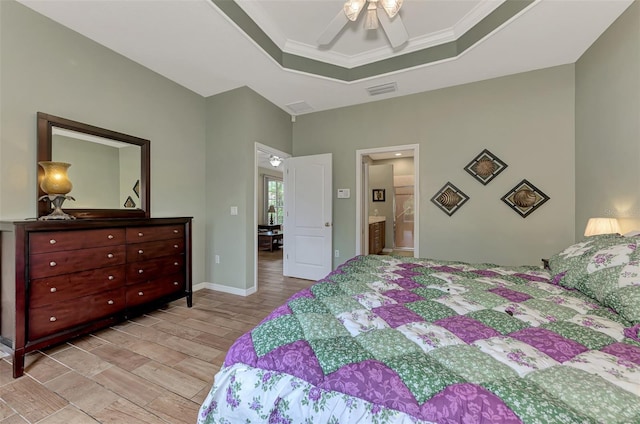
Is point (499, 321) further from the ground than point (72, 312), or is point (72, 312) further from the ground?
point (499, 321)

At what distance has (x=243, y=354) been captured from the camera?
94 cm

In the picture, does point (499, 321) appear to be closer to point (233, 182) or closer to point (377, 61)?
point (377, 61)

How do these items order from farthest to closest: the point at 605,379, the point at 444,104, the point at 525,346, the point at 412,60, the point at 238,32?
the point at 444,104
the point at 412,60
the point at 238,32
the point at 525,346
the point at 605,379

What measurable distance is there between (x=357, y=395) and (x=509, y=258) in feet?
11.1

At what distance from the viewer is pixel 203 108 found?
3709 mm

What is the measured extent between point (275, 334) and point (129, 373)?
5.02ft

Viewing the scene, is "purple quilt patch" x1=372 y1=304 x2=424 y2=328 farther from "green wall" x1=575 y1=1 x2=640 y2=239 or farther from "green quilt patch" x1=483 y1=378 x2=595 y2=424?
"green wall" x1=575 y1=1 x2=640 y2=239

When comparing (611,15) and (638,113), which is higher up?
(611,15)

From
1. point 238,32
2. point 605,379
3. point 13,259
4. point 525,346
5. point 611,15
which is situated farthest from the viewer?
point 238,32

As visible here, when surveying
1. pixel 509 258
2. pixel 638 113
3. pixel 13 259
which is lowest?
pixel 509 258

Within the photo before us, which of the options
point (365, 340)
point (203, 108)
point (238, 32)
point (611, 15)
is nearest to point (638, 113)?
point (611, 15)

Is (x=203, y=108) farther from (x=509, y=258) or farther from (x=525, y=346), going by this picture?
(x=509, y=258)

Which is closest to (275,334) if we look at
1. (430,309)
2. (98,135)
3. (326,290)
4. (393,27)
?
(326,290)

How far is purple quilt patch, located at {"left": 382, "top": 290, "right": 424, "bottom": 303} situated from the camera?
4.33ft
